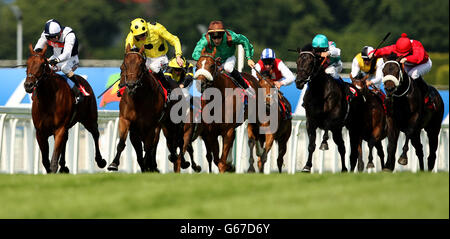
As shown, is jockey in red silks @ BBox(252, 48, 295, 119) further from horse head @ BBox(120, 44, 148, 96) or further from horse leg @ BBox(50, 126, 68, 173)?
horse leg @ BBox(50, 126, 68, 173)

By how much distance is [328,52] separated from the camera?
15.1 meters

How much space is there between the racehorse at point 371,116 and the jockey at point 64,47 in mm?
4063

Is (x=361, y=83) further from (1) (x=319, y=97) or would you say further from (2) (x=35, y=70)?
(2) (x=35, y=70)

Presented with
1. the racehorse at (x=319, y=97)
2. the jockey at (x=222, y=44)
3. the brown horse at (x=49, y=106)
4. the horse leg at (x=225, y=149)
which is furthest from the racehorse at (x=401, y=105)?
the brown horse at (x=49, y=106)

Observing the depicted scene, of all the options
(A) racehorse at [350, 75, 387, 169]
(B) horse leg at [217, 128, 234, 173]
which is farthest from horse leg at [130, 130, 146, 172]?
(A) racehorse at [350, 75, 387, 169]

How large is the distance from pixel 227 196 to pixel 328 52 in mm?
5168

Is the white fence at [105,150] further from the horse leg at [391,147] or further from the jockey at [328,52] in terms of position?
the horse leg at [391,147]

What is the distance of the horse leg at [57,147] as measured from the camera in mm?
13594

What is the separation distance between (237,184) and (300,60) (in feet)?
13.2

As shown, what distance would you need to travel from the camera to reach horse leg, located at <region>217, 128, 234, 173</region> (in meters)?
14.4

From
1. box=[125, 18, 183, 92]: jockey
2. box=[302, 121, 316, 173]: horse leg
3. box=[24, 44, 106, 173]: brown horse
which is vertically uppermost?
box=[125, 18, 183, 92]: jockey

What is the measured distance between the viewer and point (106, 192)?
10.7 metres

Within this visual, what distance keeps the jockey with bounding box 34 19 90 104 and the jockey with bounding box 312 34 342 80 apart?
9.70ft
